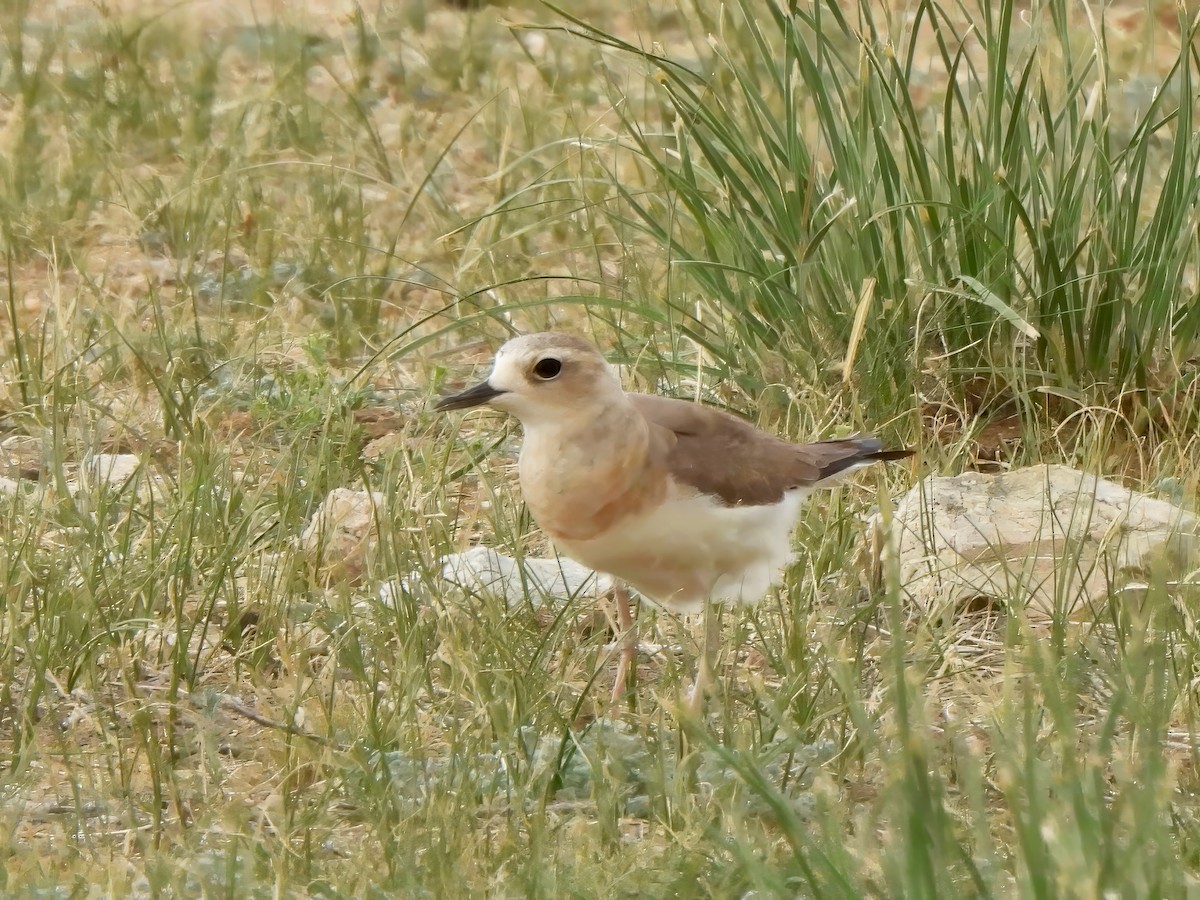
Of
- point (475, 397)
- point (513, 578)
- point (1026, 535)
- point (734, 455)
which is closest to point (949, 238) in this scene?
point (1026, 535)

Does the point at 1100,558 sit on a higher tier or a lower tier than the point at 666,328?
lower

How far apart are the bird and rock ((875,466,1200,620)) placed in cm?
38

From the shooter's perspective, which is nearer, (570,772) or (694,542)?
(570,772)

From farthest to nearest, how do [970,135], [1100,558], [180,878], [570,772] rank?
[970,135] → [1100,558] → [570,772] → [180,878]

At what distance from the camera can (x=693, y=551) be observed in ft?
10.9

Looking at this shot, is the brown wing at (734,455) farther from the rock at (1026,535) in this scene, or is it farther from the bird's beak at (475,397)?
the bird's beak at (475,397)

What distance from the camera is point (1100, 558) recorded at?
3.74 meters

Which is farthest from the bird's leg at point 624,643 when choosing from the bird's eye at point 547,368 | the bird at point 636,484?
the bird's eye at point 547,368

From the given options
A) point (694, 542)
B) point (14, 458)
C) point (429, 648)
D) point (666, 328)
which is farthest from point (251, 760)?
point (666, 328)

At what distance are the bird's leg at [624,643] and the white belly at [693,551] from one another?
9 cm

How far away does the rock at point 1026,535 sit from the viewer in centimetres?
366

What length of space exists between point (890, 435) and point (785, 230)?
55 centimetres

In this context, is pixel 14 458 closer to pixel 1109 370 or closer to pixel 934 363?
pixel 934 363

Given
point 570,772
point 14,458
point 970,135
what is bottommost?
point 570,772
